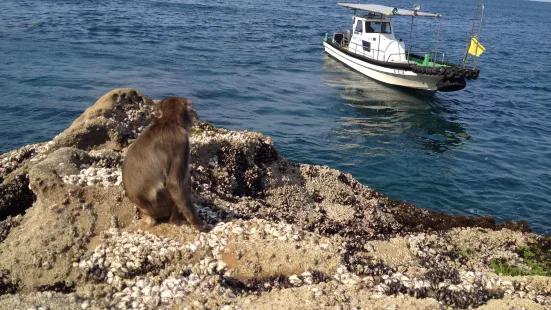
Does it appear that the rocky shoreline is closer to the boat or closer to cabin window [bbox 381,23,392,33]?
the boat

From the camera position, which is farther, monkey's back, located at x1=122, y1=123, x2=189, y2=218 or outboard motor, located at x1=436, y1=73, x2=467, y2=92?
outboard motor, located at x1=436, y1=73, x2=467, y2=92

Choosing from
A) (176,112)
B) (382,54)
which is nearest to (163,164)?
(176,112)

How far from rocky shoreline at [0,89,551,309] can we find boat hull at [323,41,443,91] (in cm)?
1968

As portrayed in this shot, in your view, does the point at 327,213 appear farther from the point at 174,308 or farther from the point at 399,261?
the point at 174,308

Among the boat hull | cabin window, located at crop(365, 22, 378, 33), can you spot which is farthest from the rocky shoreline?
cabin window, located at crop(365, 22, 378, 33)

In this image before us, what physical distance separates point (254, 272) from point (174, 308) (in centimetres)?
124

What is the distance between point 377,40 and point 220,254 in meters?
27.6

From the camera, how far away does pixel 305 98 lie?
92.0 ft

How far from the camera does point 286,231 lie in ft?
24.8

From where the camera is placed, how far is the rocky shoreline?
643cm

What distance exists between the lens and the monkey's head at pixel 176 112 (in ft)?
23.1

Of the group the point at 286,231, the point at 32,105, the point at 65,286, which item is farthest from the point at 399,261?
the point at 32,105

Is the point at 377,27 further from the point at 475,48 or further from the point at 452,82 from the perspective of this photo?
the point at 475,48

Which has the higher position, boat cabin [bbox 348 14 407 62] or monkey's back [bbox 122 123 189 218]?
boat cabin [bbox 348 14 407 62]
